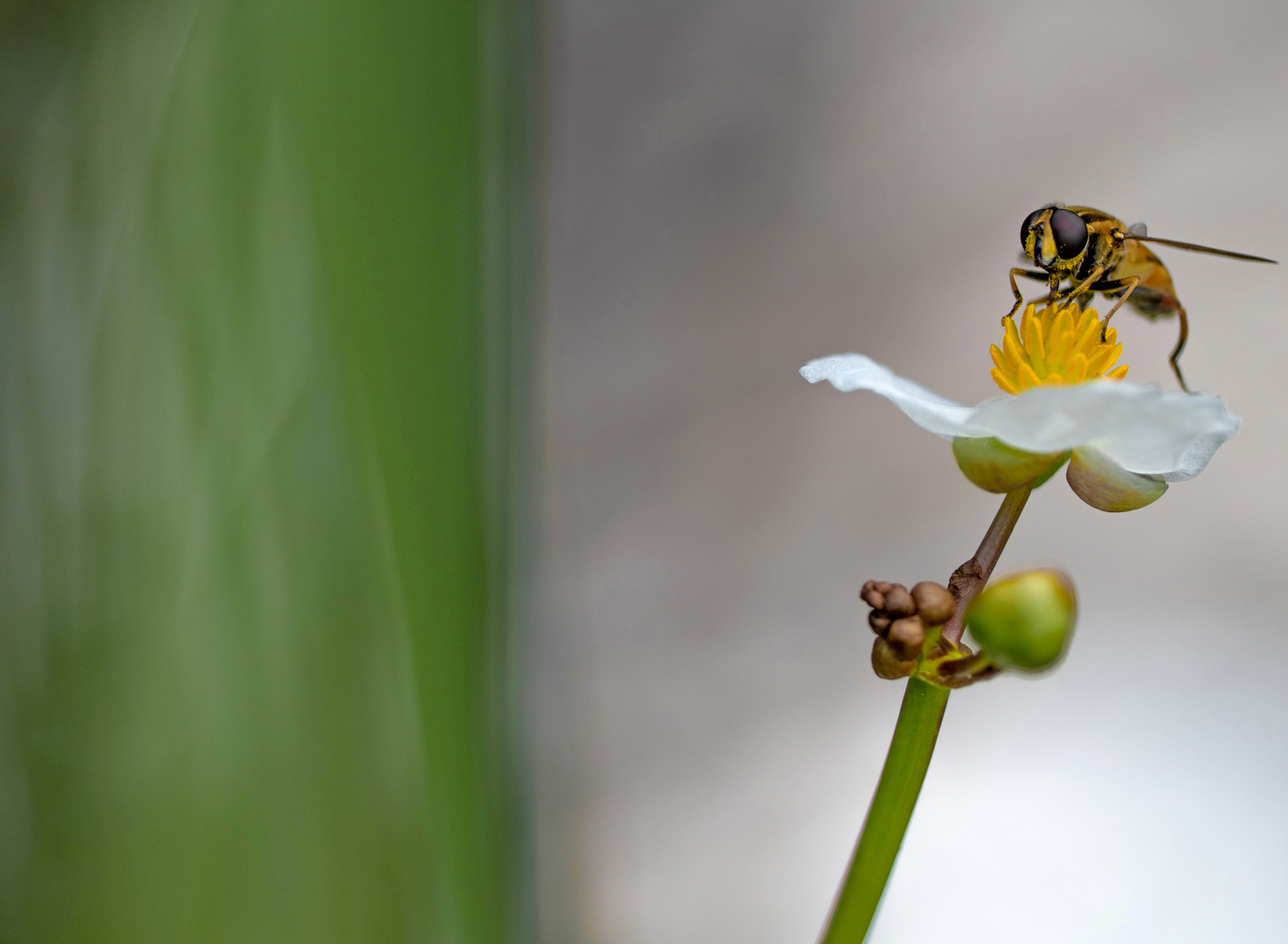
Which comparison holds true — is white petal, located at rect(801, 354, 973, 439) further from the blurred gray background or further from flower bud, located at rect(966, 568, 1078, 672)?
the blurred gray background

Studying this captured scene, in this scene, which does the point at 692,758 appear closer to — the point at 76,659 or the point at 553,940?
the point at 553,940

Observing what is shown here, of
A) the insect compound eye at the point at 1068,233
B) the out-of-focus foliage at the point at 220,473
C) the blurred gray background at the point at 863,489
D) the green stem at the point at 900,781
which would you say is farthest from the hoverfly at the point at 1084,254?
the blurred gray background at the point at 863,489

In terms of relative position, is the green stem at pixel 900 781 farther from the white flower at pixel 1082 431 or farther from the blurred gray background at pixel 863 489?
the blurred gray background at pixel 863 489

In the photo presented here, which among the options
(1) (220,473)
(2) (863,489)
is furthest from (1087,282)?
(2) (863,489)

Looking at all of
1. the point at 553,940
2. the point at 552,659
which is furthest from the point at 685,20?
the point at 553,940

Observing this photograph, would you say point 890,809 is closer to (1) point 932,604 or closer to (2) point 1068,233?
(1) point 932,604
